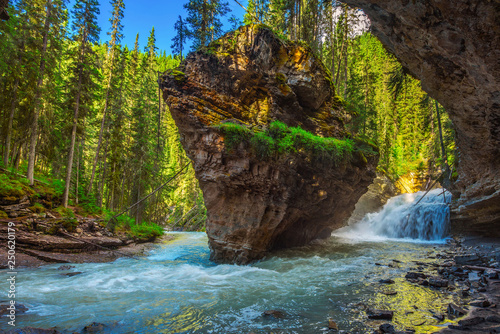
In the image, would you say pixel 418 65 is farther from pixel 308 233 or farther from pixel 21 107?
pixel 21 107

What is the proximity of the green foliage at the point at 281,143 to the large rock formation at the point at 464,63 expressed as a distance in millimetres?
4017

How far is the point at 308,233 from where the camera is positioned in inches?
551

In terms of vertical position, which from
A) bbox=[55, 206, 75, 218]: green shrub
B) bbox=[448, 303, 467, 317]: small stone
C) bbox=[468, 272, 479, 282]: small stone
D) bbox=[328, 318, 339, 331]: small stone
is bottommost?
bbox=[328, 318, 339, 331]: small stone

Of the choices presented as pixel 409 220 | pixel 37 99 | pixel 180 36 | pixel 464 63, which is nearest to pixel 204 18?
pixel 180 36

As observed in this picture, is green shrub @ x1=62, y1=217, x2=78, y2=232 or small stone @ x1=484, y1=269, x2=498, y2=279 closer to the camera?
small stone @ x1=484, y1=269, x2=498, y2=279

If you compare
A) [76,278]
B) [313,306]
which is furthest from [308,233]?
[76,278]

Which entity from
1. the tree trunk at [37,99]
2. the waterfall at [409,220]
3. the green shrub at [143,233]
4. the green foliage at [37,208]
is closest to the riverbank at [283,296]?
the green foliage at [37,208]

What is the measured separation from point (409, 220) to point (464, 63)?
15782 millimetres

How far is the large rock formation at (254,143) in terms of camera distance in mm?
9852

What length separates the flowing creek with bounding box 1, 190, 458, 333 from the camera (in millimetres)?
4406

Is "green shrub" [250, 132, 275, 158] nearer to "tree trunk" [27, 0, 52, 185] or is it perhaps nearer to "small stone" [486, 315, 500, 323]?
"small stone" [486, 315, 500, 323]

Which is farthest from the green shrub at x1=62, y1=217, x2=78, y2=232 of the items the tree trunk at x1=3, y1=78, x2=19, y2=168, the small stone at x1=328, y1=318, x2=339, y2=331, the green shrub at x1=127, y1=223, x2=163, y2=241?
the small stone at x1=328, y1=318, x2=339, y2=331

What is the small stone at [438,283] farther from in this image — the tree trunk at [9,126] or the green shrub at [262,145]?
the tree trunk at [9,126]

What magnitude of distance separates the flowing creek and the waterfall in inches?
310
